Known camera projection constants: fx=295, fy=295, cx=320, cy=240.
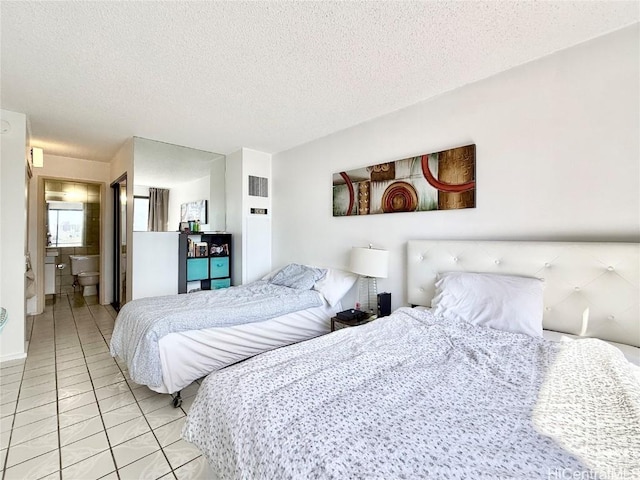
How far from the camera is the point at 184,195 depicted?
14.3 ft

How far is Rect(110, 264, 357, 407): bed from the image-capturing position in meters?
2.15

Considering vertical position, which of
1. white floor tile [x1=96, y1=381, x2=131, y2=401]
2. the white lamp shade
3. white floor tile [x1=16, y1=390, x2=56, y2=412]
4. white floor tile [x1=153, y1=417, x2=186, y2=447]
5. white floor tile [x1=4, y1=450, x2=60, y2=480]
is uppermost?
the white lamp shade

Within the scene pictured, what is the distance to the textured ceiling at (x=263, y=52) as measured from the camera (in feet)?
5.42

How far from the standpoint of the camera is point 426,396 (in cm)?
113

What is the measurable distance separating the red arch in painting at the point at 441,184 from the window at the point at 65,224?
6.92 m

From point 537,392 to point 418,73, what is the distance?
2173mm

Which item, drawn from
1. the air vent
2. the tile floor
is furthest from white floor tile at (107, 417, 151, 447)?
the air vent

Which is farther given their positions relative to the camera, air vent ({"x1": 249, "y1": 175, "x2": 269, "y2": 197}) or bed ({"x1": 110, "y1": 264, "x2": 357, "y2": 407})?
air vent ({"x1": 249, "y1": 175, "x2": 269, "y2": 197})

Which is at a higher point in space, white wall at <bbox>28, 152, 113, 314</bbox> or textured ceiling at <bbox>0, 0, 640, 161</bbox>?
textured ceiling at <bbox>0, 0, 640, 161</bbox>

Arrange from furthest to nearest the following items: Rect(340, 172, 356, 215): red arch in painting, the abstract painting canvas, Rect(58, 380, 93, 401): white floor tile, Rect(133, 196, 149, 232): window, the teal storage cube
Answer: the teal storage cube
Rect(133, 196, 149, 232): window
Rect(340, 172, 356, 215): red arch in painting
the abstract painting canvas
Rect(58, 380, 93, 401): white floor tile

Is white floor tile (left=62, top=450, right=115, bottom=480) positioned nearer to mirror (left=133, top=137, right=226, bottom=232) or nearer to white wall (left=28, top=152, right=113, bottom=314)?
mirror (left=133, top=137, right=226, bottom=232)

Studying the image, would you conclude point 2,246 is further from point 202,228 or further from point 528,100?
point 528,100

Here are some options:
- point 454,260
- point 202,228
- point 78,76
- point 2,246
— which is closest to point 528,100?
point 454,260

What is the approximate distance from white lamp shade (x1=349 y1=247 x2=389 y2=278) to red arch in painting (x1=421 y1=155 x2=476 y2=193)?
2.46ft
